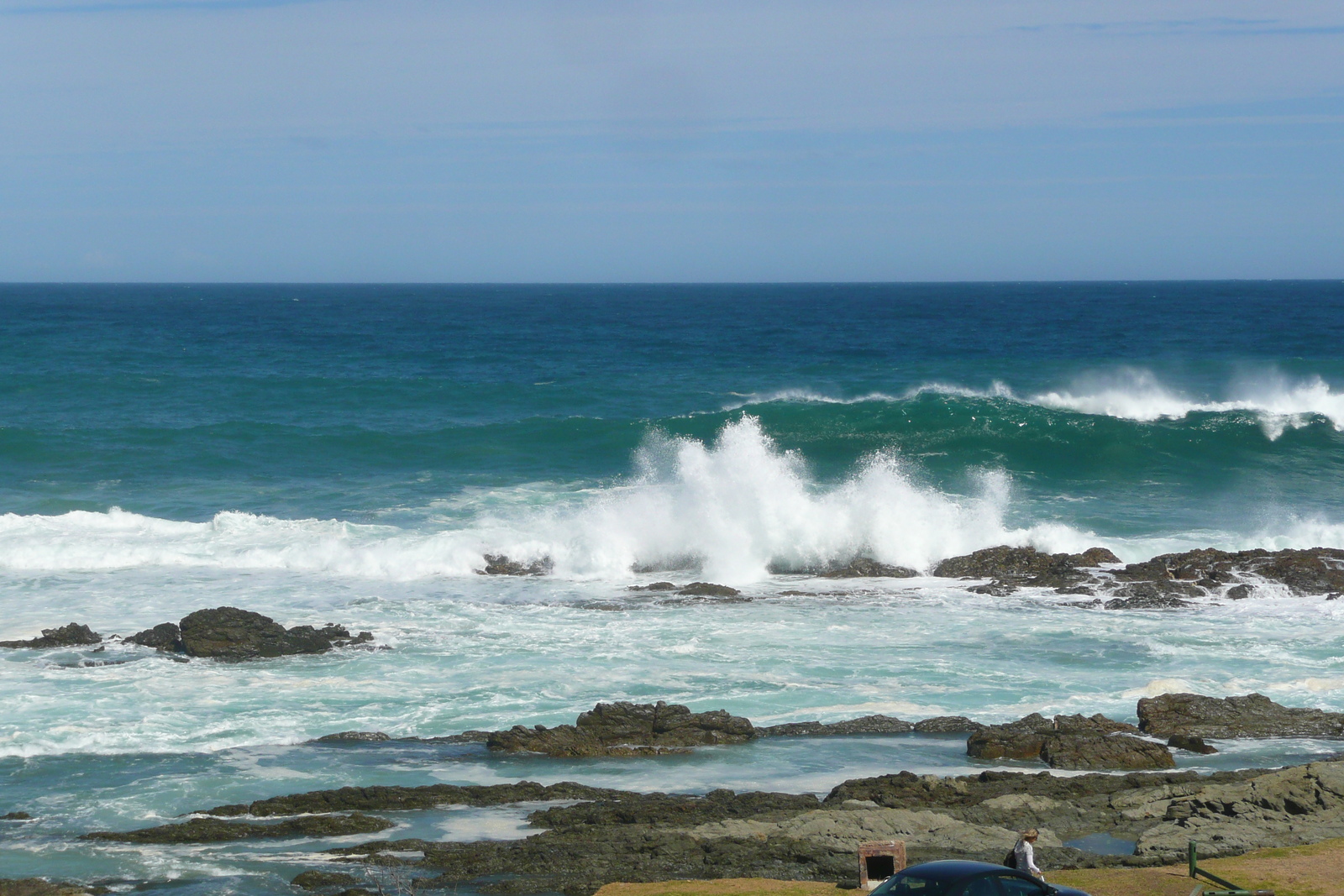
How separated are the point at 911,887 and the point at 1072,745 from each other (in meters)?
6.44

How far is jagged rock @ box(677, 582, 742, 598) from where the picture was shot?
23781 millimetres

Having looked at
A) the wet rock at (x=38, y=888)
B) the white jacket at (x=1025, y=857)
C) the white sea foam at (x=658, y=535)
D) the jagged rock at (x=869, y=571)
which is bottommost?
the wet rock at (x=38, y=888)

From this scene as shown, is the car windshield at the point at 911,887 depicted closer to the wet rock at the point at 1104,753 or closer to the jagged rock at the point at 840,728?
the wet rock at the point at 1104,753

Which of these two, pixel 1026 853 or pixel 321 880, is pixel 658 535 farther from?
pixel 1026 853

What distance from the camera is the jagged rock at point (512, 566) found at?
85.0 feet

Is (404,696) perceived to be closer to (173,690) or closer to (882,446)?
(173,690)

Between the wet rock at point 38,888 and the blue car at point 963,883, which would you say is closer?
the blue car at point 963,883

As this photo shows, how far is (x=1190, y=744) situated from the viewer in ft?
50.8

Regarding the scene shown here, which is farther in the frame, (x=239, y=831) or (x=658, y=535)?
(x=658, y=535)

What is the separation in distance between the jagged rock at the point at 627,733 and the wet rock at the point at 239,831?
2786mm

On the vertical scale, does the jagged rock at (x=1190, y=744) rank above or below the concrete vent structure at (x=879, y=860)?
below

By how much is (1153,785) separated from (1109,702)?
389 centimetres

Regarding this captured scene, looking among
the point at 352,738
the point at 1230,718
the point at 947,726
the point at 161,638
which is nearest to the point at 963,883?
the point at 947,726

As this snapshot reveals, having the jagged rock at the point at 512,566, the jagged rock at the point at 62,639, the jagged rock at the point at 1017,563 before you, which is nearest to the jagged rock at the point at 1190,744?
the jagged rock at the point at 1017,563
